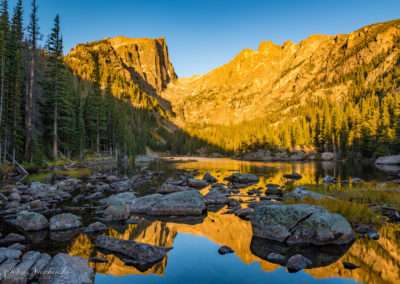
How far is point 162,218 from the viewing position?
1309cm

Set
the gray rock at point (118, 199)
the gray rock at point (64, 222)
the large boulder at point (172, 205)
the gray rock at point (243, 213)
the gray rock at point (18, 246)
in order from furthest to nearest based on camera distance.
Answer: the gray rock at point (118, 199)
the large boulder at point (172, 205)
the gray rock at point (243, 213)
the gray rock at point (64, 222)
the gray rock at point (18, 246)

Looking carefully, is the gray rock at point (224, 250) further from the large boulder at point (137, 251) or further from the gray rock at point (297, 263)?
the gray rock at point (297, 263)

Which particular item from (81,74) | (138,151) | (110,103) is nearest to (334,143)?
(138,151)

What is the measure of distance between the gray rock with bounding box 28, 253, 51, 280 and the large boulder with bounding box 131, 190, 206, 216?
24.2 ft

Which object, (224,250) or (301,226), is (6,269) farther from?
(301,226)

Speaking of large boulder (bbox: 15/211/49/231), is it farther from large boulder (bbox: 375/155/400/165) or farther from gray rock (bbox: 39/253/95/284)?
large boulder (bbox: 375/155/400/165)

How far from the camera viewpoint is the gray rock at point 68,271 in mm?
5690

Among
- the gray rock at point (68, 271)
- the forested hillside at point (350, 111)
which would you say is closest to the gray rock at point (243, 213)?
the gray rock at point (68, 271)

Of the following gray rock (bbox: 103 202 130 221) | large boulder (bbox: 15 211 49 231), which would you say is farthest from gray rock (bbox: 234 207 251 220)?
large boulder (bbox: 15 211 49 231)

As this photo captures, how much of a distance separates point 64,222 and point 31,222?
4.65ft

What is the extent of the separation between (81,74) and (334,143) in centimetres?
16186

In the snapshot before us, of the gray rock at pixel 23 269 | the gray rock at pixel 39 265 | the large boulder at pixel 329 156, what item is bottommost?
the large boulder at pixel 329 156

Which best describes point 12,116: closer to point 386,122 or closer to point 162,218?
point 162,218

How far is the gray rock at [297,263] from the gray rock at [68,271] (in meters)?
6.24
